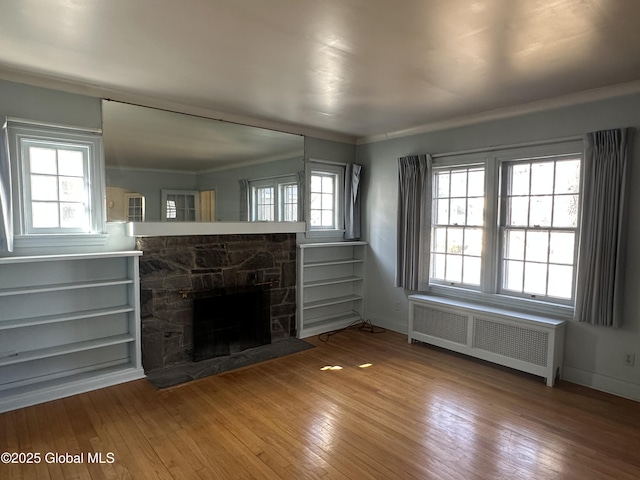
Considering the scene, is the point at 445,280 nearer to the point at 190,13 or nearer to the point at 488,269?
the point at 488,269

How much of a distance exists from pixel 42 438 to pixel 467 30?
3.88 meters

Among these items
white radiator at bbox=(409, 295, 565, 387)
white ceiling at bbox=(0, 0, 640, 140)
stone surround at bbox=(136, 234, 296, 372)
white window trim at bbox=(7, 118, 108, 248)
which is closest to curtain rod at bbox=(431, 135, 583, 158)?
white ceiling at bbox=(0, 0, 640, 140)

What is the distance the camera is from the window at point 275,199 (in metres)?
4.38

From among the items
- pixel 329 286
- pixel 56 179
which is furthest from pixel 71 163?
pixel 329 286

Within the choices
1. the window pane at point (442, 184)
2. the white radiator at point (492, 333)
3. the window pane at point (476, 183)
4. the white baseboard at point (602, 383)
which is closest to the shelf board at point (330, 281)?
the white radiator at point (492, 333)

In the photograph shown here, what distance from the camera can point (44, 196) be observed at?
3.21 meters

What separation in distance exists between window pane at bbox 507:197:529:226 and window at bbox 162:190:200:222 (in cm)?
333

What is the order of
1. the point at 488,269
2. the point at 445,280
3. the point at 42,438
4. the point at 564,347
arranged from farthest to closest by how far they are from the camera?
the point at 445,280 < the point at 488,269 < the point at 564,347 < the point at 42,438

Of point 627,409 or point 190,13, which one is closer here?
point 190,13

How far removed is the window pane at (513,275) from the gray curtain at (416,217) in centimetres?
93

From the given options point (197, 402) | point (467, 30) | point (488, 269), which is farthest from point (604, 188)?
point (197, 402)

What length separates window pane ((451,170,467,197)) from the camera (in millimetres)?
4457

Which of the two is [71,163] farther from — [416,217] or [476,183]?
[476,183]

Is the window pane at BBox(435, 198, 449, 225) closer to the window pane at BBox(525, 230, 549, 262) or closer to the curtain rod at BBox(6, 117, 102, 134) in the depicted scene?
the window pane at BBox(525, 230, 549, 262)
